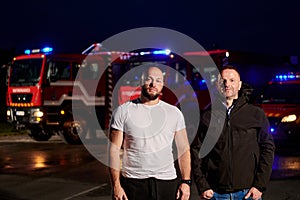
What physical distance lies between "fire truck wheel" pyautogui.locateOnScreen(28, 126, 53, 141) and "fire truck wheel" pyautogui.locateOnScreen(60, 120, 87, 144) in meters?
0.66

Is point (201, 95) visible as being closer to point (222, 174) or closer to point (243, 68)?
point (243, 68)

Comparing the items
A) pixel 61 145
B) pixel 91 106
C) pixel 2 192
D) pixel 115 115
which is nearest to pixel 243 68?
pixel 91 106

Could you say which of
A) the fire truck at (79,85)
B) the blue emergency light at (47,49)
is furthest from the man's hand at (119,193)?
the blue emergency light at (47,49)

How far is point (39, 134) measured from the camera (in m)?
17.1

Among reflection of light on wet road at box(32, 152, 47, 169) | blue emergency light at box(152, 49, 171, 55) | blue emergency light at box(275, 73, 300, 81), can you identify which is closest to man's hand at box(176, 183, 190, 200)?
reflection of light on wet road at box(32, 152, 47, 169)

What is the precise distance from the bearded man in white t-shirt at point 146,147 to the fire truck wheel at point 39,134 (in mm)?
12213

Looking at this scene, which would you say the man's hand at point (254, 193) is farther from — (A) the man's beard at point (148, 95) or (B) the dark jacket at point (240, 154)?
(A) the man's beard at point (148, 95)

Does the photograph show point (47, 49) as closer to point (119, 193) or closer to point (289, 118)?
point (289, 118)

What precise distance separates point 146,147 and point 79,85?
12.2m

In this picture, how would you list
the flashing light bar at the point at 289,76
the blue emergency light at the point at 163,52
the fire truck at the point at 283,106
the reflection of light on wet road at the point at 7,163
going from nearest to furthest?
the reflection of light on wet road at the point at 7,163
the fire truck at the point at 283,106
the flashing light bar at the point at 289,76
the blue emergency light at the point at 163,52

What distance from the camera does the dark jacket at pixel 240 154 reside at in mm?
3797

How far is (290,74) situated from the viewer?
13.7 metres

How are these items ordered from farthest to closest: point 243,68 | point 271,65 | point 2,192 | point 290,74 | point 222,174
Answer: point 271,65 < point 243,68 < point 290,74 < point 2,192 < point 222,174

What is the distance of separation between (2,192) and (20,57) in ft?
27.5
